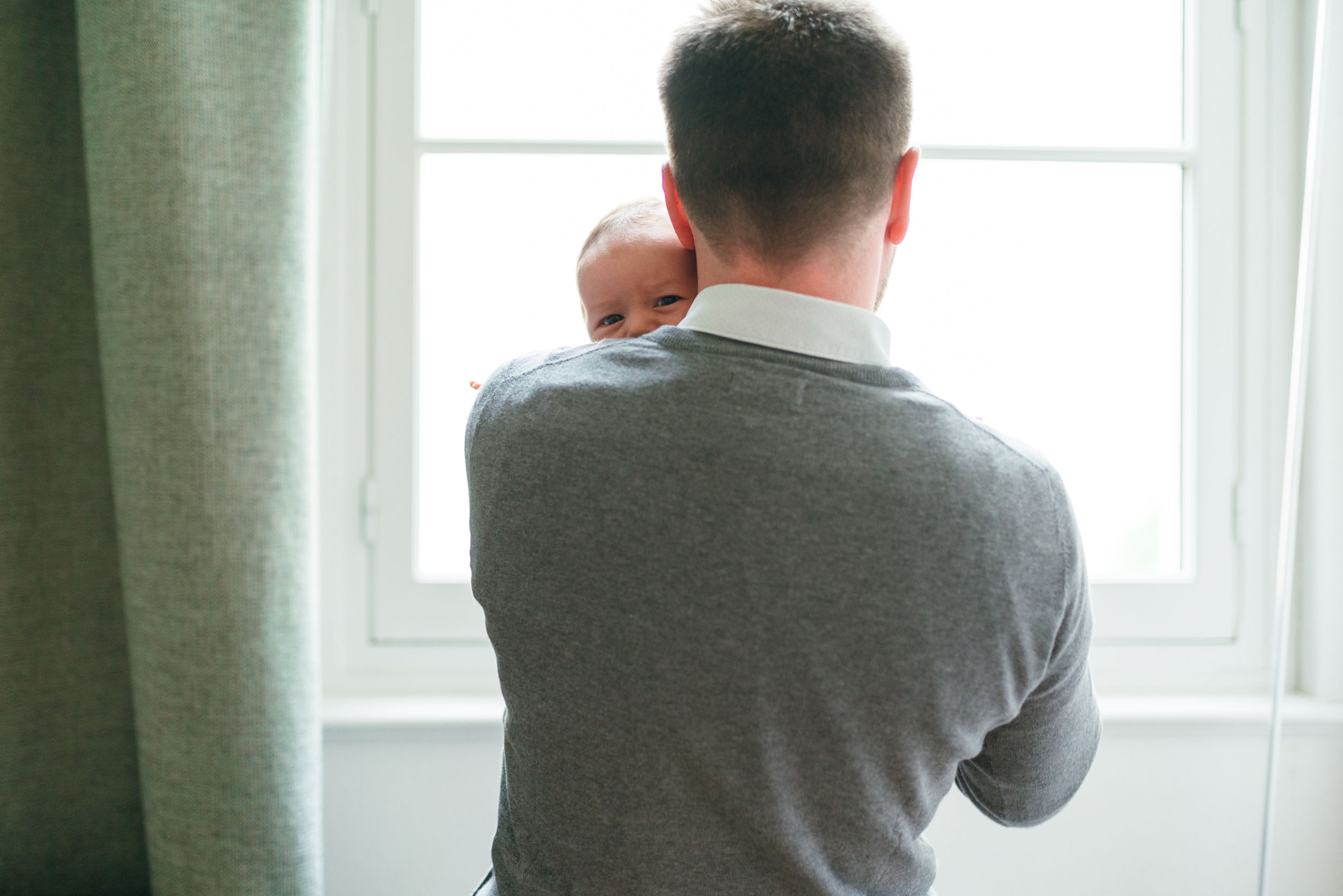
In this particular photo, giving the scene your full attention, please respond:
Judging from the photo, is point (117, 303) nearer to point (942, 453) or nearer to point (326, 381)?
point (326, 381)

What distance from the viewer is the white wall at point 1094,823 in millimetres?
1212

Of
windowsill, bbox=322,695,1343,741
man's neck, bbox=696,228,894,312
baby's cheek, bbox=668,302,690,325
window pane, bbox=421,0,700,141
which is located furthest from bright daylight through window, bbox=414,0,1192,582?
man's neck, bbox=696,228,894,312

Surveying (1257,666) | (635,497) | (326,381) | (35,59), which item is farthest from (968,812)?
(35,59)

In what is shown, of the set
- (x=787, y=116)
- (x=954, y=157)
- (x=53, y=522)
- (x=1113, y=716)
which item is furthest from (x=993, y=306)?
(x=53, y=522)

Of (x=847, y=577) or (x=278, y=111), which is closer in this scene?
(x=847, y=577)

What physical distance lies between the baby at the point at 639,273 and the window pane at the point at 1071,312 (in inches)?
23.6

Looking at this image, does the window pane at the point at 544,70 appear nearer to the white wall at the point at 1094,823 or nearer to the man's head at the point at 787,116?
the man's head at the point at 787,116

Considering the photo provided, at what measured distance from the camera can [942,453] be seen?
0.56 m

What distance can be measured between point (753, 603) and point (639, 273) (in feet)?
1.53

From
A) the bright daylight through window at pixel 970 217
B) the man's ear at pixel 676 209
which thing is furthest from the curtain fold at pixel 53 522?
the man's ear at pixel 676 209

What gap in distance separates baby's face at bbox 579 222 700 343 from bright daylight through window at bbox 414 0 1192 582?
0.47 m

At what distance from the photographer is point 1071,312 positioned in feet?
4.63

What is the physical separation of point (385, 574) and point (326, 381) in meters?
0.32

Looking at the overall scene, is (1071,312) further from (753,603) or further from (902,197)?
(753,603)
